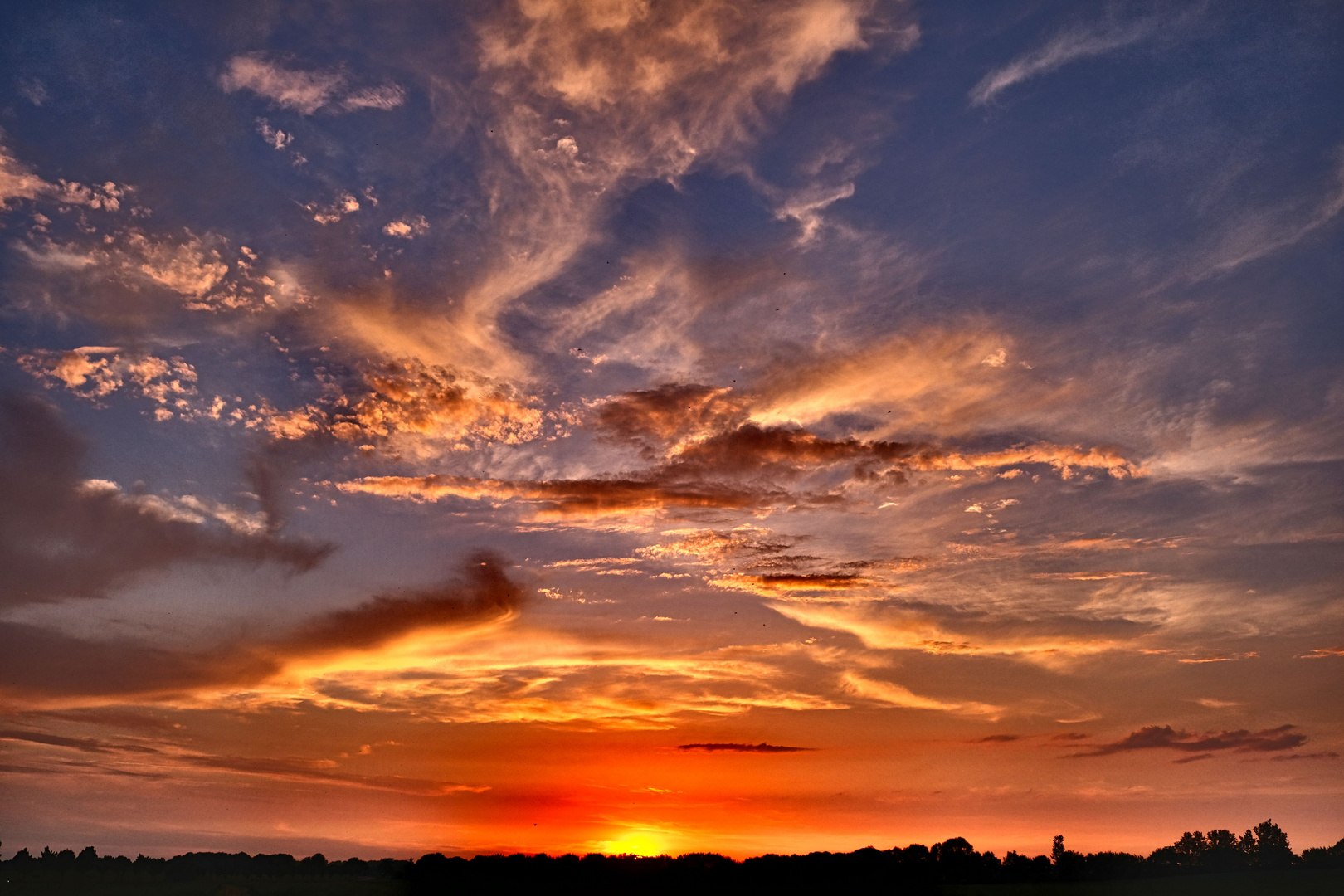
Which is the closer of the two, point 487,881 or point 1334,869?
point 1334,869

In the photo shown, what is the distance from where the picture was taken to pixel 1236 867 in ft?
501

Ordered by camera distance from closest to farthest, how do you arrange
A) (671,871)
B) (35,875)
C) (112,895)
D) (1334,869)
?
(1334,869), (671,871), (112,895), (35,875)

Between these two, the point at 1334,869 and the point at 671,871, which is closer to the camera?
the point at 1334,869

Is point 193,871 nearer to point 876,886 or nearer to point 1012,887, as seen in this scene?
point 876,886

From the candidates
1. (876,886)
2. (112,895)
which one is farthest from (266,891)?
(876,886)

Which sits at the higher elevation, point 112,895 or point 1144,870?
point 1144,870

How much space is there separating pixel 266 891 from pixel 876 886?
12797 cm

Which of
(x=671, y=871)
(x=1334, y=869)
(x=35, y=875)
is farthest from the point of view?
(x=35, y=875)

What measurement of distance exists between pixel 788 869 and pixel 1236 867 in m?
78.3

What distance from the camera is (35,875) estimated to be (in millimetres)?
198250

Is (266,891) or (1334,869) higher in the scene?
(1334,869)

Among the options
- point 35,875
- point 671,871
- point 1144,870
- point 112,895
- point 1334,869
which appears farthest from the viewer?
point 35,875

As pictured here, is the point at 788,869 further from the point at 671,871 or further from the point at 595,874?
the point at 595,874

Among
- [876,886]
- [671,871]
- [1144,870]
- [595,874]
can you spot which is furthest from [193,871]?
[1144,870]
